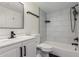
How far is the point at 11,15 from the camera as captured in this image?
1.66 metres

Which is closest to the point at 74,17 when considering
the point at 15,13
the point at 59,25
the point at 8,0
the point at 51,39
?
the point at 59,25

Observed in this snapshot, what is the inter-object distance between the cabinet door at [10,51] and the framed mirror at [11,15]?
636 mm

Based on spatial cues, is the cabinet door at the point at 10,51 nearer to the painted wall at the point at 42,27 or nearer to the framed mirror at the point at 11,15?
the framed mirror at the point at 11,15

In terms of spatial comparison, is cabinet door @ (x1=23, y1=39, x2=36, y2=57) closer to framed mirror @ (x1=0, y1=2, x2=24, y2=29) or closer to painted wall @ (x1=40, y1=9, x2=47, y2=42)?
framed mirror @ (x1=0, y1=2, x2=24, y2=29)

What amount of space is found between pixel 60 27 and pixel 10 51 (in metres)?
2.81

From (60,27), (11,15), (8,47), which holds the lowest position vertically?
(8,47)

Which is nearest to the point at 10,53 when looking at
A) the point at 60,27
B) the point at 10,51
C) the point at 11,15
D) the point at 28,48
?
the point at 10,51

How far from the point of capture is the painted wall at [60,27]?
10.2 feet

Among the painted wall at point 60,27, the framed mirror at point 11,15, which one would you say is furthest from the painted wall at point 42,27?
the framed mirror at point 11,15

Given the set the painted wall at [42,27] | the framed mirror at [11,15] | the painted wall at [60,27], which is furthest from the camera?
the painted wall at [42,27]

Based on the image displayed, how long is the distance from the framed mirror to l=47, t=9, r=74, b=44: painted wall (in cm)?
196

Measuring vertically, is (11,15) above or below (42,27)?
above

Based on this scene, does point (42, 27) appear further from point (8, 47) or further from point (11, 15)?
point (8, 47)

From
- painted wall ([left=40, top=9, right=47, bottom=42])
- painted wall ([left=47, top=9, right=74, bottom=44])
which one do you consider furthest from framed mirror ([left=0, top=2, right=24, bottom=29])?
painted wall ([left=47, top=9, right=74, bottom=44])
